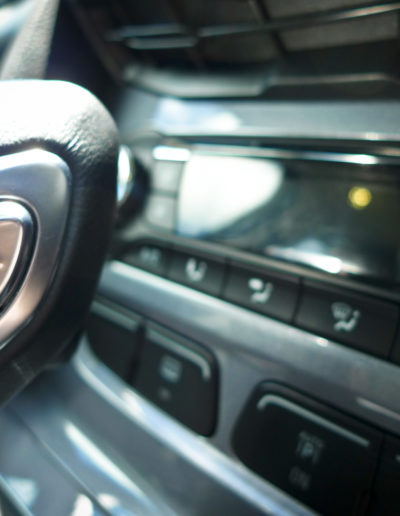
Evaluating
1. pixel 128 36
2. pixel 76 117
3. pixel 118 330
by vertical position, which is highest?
pixel 128 36

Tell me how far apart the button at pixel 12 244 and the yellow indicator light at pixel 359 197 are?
29 centimetres

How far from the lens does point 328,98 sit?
18.9 inches

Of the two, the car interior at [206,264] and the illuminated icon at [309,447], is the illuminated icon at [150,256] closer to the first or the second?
the car interior at [206,264]

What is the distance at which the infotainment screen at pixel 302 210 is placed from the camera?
43 cm

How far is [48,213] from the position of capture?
0.34 m

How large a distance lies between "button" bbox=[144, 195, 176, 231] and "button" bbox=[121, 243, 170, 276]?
0.03 metres

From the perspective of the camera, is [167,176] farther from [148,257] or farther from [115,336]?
[115,336]

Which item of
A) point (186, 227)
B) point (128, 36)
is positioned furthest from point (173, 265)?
point (128, 36)

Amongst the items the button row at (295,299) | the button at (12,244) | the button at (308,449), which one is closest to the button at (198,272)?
the button row at (295,299)

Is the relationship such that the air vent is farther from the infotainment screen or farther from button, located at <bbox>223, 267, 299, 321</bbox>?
button, located at <bbox>223, 267, 299, 321</bbox>

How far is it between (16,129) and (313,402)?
341mm

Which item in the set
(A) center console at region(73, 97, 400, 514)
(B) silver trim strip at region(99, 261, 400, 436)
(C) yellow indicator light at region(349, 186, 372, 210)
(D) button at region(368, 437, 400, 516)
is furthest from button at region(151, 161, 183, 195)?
(D) button at region(368, 437, 400, 516)

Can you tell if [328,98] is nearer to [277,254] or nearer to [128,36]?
[277,254]

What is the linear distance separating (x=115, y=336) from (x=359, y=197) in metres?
0.34
